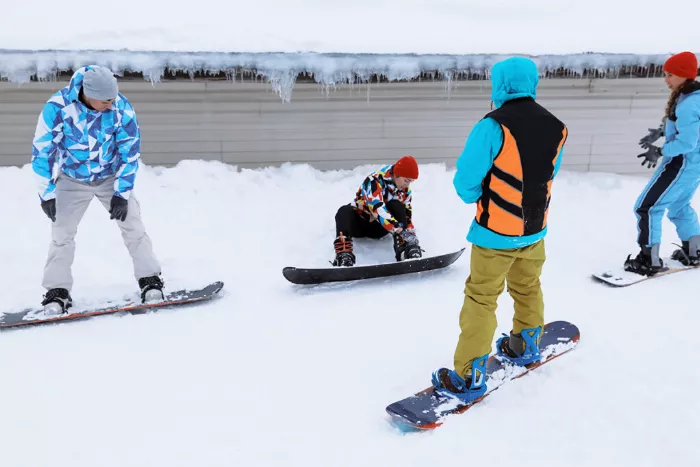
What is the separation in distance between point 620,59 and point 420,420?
20.7 feet

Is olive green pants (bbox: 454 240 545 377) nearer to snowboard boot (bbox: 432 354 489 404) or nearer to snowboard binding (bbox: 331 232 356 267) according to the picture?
snowboard boot (bbox: 432 354 489 404)

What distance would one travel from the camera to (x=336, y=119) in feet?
23.8

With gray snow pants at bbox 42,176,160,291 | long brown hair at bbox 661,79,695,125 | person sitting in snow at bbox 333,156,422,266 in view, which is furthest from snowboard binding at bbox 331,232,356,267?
long brown hair at bbox 661,79,695,125

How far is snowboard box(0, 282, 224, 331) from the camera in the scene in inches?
164

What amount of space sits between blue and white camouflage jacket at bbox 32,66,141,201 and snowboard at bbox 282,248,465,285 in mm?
1614

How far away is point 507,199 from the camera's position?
289 cm

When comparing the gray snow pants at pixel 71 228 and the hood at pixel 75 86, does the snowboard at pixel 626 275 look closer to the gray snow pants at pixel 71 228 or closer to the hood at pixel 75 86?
the gray snow pants at pixel 71 228

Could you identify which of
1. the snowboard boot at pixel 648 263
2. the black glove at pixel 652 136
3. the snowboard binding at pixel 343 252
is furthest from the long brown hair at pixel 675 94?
the snowboard binding at pixel 343 252

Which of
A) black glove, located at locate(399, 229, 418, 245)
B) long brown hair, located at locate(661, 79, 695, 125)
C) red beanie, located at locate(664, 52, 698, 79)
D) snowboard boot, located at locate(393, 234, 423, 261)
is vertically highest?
red beanie, located at locate(664, 52, 698, 79)

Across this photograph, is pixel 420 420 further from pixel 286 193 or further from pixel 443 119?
pixel 443 119

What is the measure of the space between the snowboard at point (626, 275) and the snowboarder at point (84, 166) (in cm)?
410

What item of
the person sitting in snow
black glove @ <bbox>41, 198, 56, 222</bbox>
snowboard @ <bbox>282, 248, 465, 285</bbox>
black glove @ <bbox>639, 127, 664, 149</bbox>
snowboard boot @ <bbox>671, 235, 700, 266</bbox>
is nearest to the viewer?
black glove @ <bbox>41, 198, 56, 222</bbox>

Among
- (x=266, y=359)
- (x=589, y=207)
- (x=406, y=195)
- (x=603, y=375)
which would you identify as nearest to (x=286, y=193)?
(x=406, y=195)

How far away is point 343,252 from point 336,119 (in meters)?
2.62
